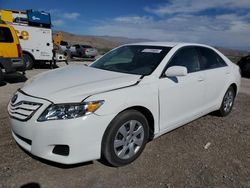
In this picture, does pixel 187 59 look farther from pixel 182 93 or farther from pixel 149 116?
pixel 149 116

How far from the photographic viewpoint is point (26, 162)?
3.26 m

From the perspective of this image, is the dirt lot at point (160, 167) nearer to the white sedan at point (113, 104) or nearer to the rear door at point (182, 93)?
the white sedan at point (113, 104)

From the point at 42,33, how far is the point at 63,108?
11008 mm

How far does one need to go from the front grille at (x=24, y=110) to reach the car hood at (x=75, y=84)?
13 cm

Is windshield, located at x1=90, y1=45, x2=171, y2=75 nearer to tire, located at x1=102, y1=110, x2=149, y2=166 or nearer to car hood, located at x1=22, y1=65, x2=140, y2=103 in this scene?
car hood, located at x1=22, y1=65, x2=140, y2=103

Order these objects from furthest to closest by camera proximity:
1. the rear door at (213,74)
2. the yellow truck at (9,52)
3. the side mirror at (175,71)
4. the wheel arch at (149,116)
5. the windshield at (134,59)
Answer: the yellow truck at (9,52)
the rear door at (213,74)
the windshield at (134,59)
the side mirror at (175,71)
the wheel arch at (149,116)

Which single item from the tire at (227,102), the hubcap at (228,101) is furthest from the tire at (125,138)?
the hubcap at (228,101)

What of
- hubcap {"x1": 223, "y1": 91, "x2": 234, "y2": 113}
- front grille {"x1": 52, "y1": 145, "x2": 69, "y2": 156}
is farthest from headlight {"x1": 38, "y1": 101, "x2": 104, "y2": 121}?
hubcap {"x1": 223, "y1": 91, "x2": 234, "y2": 113}

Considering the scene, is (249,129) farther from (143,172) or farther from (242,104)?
(143,172)

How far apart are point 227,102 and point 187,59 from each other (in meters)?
1.84

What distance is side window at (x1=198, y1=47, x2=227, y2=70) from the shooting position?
15.1 ft

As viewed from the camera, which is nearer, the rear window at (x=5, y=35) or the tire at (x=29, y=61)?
the rear window at (x=5, y=35)

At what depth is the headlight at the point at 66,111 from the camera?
2.75 m

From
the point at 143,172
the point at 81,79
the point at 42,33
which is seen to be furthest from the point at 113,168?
the point at 42,33
